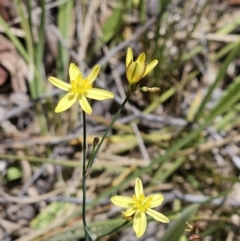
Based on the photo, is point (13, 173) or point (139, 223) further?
point (13, 173)

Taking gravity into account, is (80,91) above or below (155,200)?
above

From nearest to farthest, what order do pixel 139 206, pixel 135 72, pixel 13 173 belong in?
pixel 135 72 < pixel 139 206 < pixel 13 173

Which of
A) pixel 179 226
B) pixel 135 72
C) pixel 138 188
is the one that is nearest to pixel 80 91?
pixel 135 72

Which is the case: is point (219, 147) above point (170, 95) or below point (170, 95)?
below

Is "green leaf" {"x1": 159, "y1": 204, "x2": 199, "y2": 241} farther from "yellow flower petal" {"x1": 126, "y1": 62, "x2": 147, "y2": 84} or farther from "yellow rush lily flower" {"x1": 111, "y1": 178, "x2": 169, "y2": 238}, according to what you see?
"yellow flower petal" {"x1": 126, "y1": 62, "x2": 147, "y2": 84}

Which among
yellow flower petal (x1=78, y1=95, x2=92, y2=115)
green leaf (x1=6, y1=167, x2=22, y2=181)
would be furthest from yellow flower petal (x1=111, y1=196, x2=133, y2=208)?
green leaf (x1=6, y1=167, x2=22, y2=181)

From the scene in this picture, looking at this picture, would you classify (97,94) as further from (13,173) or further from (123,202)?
(13,173)

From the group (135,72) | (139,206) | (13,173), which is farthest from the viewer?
(13,173)

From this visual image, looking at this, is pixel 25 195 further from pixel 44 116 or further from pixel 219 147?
pixel 219 147

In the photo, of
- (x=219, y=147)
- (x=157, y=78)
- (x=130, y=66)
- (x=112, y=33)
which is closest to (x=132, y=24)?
(x=112, y=33)

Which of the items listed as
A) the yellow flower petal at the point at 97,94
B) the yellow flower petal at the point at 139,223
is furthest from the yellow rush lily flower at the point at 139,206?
the yellow flower petal at the point at 97,94

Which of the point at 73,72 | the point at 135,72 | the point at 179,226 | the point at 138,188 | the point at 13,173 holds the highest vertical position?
the point at 13,173
